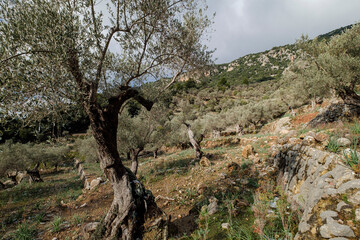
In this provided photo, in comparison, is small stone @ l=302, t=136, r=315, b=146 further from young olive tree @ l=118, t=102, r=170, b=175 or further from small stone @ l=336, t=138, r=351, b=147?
young olive tree @ l=118, t=102, r=170, b=175

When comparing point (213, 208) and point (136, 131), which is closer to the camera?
point (213, 208)

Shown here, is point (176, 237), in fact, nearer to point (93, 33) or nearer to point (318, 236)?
point (318, 236)

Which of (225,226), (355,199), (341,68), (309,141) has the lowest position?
(225,226)

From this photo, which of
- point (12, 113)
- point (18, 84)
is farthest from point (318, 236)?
point (12, 113)

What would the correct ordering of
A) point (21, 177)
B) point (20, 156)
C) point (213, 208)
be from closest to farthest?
point (213, 208), point (20, 156), point (21, 177)

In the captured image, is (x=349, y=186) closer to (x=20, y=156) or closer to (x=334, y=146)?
(x=334, y=146)

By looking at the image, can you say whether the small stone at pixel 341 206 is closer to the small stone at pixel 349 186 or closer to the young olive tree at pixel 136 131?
the small stone at pixel 349 186

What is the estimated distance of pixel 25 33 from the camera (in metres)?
4.38

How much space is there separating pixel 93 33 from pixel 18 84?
269 centimetres

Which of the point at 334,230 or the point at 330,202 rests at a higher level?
the point at 330,202

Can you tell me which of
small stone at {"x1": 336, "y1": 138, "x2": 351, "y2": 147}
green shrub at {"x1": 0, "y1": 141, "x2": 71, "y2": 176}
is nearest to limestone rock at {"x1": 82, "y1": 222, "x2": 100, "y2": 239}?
small stone at {"x1": 336, "y1": 138, "x2": 351, "y2": 147}

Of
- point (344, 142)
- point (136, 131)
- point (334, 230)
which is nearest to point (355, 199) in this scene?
point (334, 230)

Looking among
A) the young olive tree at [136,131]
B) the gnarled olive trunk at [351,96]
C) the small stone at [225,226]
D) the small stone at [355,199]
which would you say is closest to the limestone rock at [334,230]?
the small stone at [355,199]

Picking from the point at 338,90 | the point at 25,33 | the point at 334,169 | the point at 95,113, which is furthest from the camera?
the point at 338,90
